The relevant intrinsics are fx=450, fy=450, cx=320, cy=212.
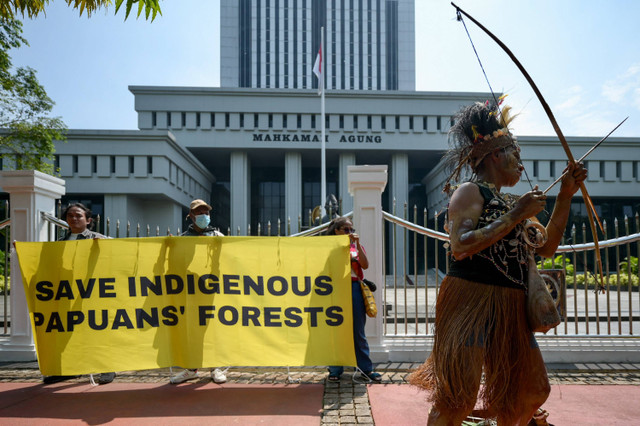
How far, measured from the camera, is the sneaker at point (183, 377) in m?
4.61

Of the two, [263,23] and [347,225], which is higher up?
[263,23]

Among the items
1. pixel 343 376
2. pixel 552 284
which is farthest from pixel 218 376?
pixel 552 284

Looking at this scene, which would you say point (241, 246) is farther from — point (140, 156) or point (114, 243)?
point (140, 156)

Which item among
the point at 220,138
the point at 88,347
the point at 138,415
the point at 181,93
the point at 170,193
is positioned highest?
the point at 181,93

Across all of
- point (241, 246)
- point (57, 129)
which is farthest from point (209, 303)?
point (57, 129)

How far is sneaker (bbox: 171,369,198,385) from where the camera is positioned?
461 centimetres

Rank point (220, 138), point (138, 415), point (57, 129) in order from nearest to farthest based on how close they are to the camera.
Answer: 1. point (138, 415)
2. point (57, 129)
3. point (220, 138)

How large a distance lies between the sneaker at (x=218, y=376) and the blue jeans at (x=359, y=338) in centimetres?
111

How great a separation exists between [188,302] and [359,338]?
178cm

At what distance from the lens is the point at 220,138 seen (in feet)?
120

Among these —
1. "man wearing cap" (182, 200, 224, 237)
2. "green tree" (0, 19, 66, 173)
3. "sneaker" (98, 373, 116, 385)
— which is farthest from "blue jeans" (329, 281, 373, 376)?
"green tree" (0, 19, 66, 173)

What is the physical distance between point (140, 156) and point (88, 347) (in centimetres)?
2861

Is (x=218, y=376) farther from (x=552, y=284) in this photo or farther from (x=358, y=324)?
(x=552, y=284)

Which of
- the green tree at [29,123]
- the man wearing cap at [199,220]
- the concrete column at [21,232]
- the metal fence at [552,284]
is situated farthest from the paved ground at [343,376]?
the green tree at [29,123]
